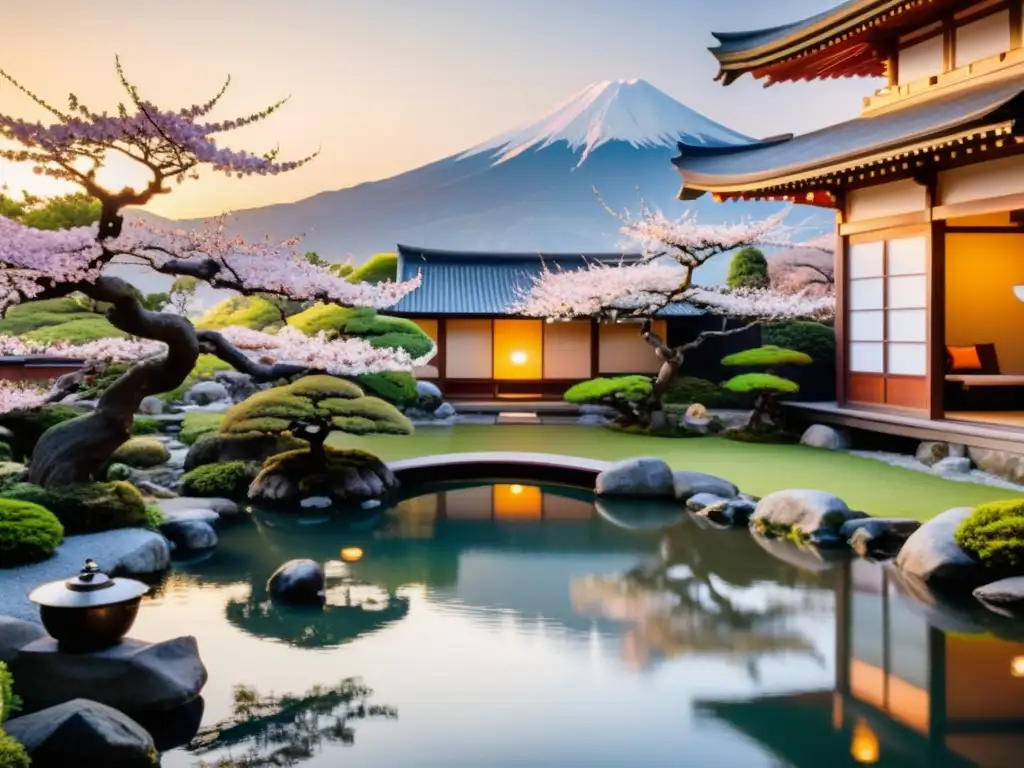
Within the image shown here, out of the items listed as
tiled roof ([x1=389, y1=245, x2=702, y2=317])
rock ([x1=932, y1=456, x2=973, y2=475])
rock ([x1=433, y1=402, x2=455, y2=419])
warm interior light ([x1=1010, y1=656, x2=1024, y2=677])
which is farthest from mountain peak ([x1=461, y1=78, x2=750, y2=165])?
warm interior light ([x1=1010, y1=656, x2=1024, y2=677])

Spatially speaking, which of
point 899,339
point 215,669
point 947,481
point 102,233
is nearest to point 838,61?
point 899,339

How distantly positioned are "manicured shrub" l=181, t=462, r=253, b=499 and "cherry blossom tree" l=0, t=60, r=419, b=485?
1921 mm

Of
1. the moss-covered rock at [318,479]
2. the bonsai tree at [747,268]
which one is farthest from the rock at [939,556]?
the bonsai tree at [747,268]

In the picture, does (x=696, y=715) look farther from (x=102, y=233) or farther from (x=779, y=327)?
(x=779, y=327)

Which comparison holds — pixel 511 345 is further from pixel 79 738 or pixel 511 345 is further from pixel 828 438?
pixel 79 738

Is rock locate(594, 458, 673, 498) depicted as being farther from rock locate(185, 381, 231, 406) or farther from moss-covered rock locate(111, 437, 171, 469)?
rock locate(185, 381, 231, 406)

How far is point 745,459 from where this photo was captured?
12.8 meters

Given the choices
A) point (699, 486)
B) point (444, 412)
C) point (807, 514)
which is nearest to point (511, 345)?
point (444, 412)

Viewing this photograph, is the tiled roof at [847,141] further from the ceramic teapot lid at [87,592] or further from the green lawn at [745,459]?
the ceramic teapot lid at [87,592]

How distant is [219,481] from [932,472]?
8591 mm

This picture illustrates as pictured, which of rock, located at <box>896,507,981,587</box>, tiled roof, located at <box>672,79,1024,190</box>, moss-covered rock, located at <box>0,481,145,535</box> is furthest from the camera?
tiled roof, located at <box>672,79,1024,190</box>

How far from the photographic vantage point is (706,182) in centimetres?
1425

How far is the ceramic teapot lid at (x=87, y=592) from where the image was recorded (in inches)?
181

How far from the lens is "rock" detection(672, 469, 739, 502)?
10127 millimetres
